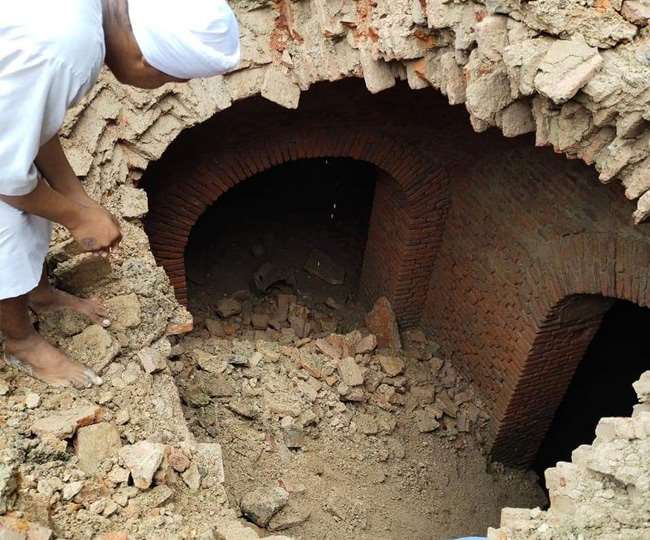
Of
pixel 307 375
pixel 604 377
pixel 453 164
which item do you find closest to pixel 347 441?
pixel 307 375

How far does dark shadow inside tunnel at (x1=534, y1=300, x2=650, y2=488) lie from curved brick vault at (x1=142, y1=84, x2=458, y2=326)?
6.12 feet

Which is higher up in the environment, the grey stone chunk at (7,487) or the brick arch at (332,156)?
the grey stone chunk at (7,487)

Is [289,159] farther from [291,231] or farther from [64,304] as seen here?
[64,304]

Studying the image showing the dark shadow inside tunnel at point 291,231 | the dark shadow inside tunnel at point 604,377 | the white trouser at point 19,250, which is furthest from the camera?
the dark shadow inside tunnel at point 291,231

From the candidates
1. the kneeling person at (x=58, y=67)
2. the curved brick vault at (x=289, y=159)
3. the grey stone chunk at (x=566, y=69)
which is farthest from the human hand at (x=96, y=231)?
the curved brick vault at (x=289, y=159)

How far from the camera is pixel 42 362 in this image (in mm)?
2877

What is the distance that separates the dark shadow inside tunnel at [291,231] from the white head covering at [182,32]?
4.43 m

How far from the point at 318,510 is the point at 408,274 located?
2.48 meters

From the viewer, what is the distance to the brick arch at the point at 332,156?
17.1ft

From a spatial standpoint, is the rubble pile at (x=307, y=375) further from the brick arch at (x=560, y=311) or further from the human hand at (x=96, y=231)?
the human hand at (x=96, y=231)

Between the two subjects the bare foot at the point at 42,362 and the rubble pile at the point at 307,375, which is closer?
the bare foot at the point at 42,362

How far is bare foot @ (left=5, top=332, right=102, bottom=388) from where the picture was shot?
2853 millimetres

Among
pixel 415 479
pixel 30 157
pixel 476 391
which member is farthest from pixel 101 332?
pixel 476 391

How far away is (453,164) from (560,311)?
1398mm
